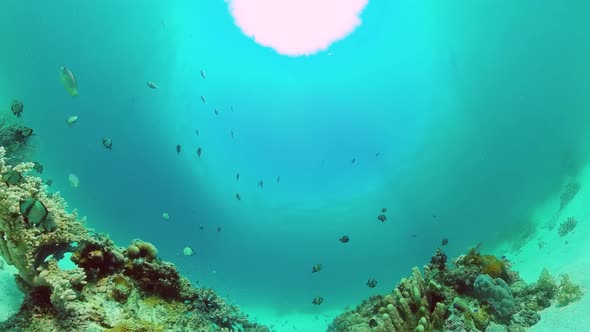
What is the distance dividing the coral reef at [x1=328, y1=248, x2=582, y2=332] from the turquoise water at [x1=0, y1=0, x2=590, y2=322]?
30.6m

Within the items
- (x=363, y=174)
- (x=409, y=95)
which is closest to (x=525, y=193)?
(x=409, y=95)

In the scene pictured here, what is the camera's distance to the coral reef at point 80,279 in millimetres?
4270

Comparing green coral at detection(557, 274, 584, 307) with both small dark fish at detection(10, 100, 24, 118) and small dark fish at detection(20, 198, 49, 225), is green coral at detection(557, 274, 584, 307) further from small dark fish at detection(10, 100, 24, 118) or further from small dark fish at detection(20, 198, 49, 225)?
small dark fish at detection(10, 100, 24, 118)

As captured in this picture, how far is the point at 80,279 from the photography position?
179 inches

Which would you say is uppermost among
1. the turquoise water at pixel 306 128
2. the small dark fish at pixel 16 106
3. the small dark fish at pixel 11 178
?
the turquoise water at pixel 306 128

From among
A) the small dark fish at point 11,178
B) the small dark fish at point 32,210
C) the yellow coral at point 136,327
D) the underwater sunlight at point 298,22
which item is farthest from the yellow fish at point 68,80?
the underwater sunlight at point 298,22

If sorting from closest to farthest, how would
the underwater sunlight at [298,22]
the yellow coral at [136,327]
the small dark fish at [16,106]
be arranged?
the yellow coral at [136,327] → the small dark fish at [16,106] → the underwater sunlight at [298,22]

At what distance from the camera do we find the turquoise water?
109 ft

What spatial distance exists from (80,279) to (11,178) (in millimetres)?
1554

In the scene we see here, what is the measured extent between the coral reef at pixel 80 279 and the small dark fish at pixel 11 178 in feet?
0.07

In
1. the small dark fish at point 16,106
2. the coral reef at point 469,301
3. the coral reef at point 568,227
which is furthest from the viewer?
the coral reef at point 568,227

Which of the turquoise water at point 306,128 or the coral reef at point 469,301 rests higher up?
the turquoise water at point 306,128

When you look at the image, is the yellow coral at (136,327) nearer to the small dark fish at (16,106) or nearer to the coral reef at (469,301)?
the coral reef at (469,301)

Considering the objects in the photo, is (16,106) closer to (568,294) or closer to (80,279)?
(80,279)
